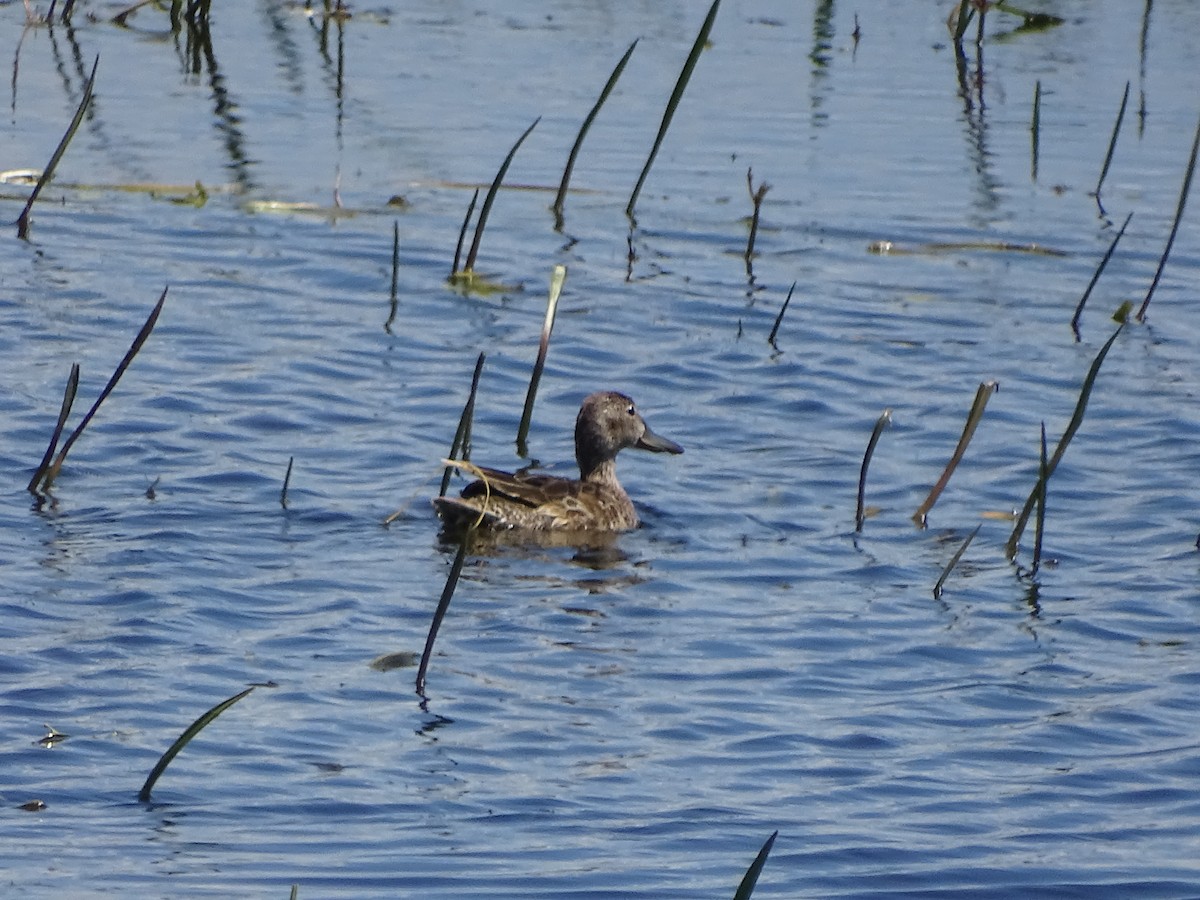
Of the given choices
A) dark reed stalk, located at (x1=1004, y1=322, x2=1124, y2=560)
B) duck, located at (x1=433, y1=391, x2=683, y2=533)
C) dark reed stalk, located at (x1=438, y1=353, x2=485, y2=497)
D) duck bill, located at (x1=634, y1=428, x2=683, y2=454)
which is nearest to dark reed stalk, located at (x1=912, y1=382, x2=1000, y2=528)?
dark reed stalk, located at (x1=1004, y1=322, x2=1124, y2=560)

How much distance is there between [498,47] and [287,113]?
9.24ft

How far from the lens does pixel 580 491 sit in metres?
9.73

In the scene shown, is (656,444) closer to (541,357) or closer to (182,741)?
(541,357)

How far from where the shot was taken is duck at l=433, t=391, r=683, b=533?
30.1ft

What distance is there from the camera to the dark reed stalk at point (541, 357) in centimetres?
874

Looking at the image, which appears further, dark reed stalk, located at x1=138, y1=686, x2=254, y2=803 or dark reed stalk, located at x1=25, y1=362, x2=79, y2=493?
dark reed stalk, located at x1=25, y1=362, x2=79, y2=493

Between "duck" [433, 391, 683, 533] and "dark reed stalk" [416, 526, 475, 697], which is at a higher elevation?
"dark reed stalk" [416, 526, 475, 697]

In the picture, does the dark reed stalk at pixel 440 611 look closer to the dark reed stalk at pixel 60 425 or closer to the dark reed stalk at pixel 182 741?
the dark reed stalk at pixel 182 741

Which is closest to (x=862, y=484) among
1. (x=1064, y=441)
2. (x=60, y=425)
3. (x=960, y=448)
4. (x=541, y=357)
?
(x=960, y=448)

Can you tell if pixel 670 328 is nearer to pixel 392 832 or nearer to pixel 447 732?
pixel 447 732

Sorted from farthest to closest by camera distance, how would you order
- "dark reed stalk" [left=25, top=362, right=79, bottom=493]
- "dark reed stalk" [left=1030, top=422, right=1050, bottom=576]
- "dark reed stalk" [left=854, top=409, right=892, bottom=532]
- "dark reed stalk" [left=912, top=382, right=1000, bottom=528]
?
"dark reed stalk" [left=854, top=409, right=892, bottom=532]
"dark reed stalk" [left=912, top=382, right=1000, bottom=528]
"dark reed stalk" [left=25, top=362, right=79, bottom=493]
"dark reed stalk" [left=1030, top=422, right=1050, bottom=576]

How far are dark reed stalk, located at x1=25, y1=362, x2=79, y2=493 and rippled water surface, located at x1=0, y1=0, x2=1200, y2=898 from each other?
0.19 meters

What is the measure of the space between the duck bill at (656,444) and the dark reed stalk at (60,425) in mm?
2733

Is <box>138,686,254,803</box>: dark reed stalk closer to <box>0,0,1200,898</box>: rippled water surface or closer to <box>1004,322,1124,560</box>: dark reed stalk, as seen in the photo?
<box>0,0,1200,898</box>: rippled water surface
